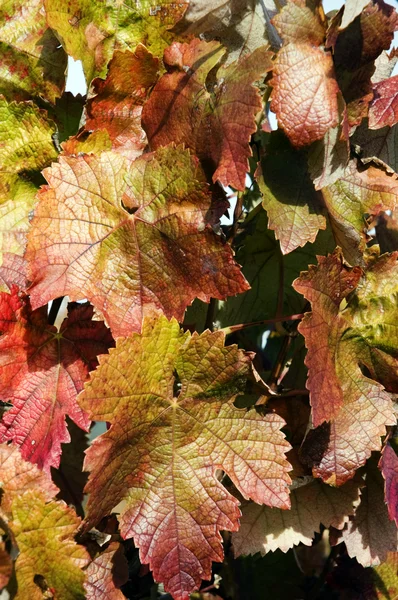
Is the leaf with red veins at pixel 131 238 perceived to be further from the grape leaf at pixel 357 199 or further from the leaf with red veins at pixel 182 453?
the grape leaf at pixel 357 199

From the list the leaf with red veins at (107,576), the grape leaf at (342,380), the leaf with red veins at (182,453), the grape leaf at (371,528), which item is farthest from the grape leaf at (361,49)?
the leaf with red veins at (107,576)

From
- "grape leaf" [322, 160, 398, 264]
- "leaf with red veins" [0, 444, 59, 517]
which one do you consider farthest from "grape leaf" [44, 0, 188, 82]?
"leaf with red veins" [0, 444, 59, 517]

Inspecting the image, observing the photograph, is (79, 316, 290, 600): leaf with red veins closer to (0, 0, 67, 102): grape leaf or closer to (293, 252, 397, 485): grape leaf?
(293, 252, 397, 485): grape leaf

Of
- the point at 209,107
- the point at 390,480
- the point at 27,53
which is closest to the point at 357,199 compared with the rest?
the point at 209,107

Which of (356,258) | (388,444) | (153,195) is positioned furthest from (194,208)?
(388,444)

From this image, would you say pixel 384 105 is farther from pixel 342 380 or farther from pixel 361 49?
pixel 342 380

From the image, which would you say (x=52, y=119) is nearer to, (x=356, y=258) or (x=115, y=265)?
(x=115, y=265)
